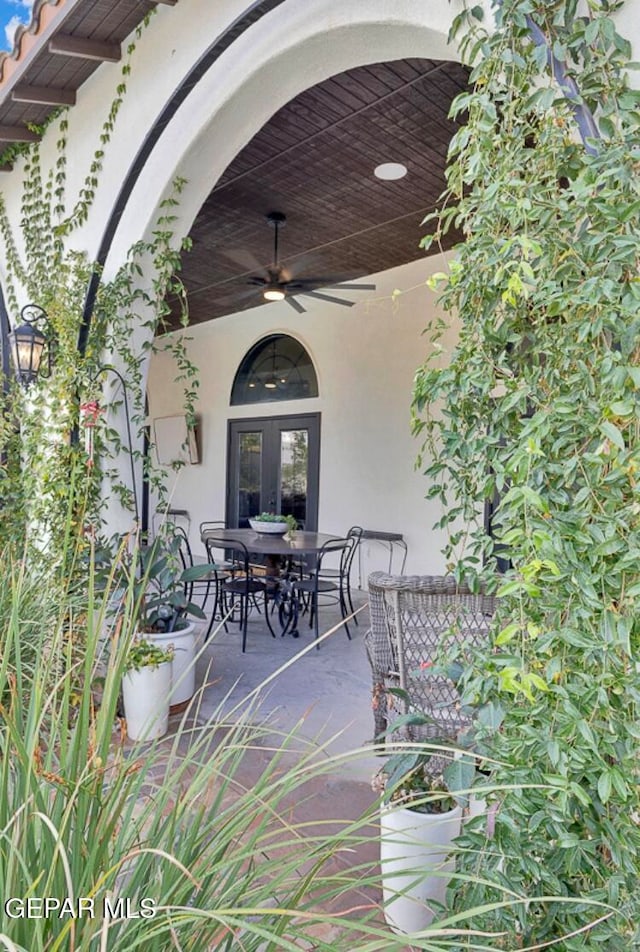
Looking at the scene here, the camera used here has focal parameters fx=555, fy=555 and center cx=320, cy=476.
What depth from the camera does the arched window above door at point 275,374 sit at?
24.3 ft

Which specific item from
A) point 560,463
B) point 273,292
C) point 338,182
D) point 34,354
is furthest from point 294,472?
point 560,463

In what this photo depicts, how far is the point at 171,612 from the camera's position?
10.9 feet

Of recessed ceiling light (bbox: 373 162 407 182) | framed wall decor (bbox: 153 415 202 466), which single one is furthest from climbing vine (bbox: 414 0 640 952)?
framed wall decor (bbox: 153 415 202 466)

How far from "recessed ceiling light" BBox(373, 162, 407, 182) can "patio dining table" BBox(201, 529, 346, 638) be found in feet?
9.48

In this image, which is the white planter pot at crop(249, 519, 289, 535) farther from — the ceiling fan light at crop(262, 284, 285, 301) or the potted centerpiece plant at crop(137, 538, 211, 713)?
the ceiling fan light at crop(262, 284, 285, 301)

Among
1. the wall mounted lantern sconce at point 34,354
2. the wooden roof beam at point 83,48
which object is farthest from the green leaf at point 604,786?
the wooden roof beam at point 83,48

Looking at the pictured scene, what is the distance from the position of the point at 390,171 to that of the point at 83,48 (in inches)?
83.6

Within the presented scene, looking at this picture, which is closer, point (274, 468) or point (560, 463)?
point (560, 463)

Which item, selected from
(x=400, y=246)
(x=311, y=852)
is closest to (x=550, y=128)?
(x=311, y=852)

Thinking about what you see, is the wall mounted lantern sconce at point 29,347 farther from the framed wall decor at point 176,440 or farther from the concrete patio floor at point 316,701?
the framed wall decor at point 176,440

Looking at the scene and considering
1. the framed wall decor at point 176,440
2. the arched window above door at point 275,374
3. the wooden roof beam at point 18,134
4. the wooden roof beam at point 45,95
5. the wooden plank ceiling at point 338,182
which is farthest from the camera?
the framed wall decor at point 176,440

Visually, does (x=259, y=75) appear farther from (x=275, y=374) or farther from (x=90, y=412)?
(x=275, y=374)

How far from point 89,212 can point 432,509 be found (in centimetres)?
404

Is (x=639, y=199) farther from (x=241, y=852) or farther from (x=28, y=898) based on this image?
(x=28, y=898)
